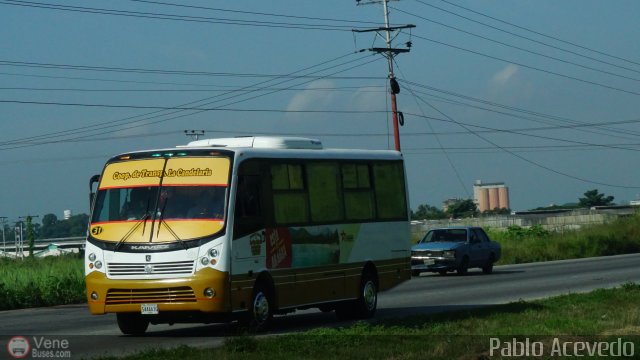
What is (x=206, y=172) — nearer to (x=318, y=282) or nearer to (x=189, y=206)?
(x=189, y=206)

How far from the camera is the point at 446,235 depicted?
40.7 metres

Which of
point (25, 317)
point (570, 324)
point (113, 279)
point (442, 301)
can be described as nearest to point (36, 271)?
point (25, 317)

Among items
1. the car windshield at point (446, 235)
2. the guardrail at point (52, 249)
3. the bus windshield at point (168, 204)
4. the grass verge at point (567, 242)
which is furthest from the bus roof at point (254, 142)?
the guardrail at point (52, 249)

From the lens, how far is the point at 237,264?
18.1 m

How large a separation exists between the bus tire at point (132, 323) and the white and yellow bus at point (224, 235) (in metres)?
0.02

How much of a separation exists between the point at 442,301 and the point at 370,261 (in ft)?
11.4

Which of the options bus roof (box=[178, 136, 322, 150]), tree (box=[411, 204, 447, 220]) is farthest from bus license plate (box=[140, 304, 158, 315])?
tree (box=[411, 204, 447, 220])

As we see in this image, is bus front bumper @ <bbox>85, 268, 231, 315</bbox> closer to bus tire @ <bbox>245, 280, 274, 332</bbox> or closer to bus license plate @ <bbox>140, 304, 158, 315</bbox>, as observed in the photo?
bus license plate @ <bbox>140, 304, 158, 315</bbox>

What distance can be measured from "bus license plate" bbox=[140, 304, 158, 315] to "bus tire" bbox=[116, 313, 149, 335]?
78 cm

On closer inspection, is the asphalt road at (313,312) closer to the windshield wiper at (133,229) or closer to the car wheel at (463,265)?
the car wheel at (463,265)

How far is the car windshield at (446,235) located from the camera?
40312mm

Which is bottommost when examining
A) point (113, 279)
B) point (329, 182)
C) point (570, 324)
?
point (570, 324)

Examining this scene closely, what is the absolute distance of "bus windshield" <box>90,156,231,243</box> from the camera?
709 inches

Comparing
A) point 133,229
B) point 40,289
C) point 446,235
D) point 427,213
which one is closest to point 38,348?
point 133,229
